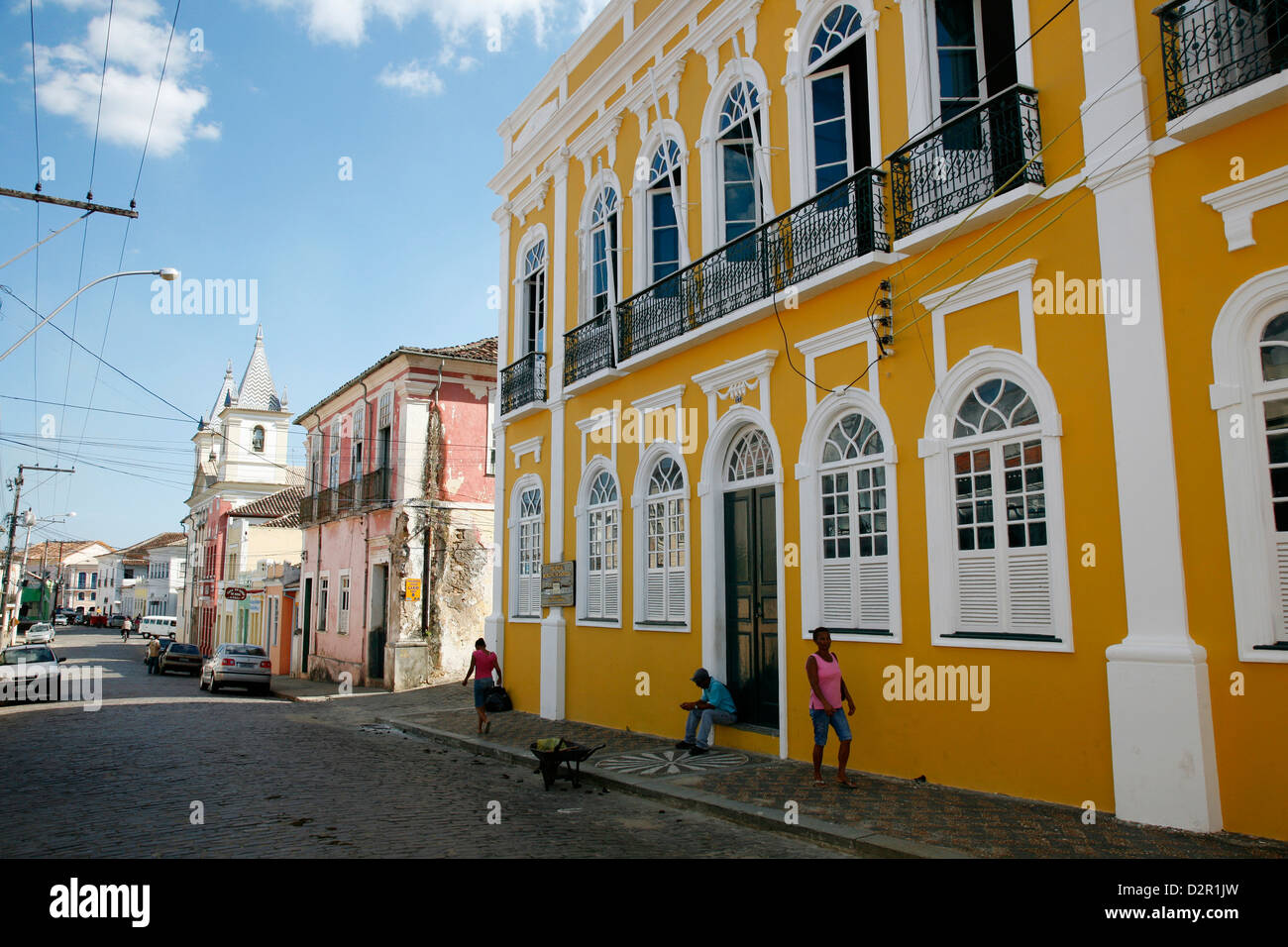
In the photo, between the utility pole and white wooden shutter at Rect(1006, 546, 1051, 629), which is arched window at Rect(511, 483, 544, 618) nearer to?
white wooden shutter at Rect(1006, 546, 1051, 629)

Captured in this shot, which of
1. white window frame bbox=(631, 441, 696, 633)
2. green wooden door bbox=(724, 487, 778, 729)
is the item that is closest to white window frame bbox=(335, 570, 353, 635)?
white window frame bbox=(631, 441, 696, 633)

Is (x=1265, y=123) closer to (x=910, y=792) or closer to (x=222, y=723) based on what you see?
(x=910, y=792)

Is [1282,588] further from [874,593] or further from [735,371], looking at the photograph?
[735,371]

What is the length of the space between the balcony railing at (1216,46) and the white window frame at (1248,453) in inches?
56.3

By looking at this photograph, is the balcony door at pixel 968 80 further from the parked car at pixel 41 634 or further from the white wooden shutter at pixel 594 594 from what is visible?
the parked car at pixel 41 634

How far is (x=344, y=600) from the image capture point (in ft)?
88.8

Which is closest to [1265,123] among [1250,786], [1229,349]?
[1229,349]

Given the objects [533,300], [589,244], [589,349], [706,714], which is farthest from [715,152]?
[706,714]

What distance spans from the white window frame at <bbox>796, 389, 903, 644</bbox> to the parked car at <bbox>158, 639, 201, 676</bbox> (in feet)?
98.6

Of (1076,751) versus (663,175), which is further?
(663,175)

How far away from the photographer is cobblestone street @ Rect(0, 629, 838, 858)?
6.84 meters
